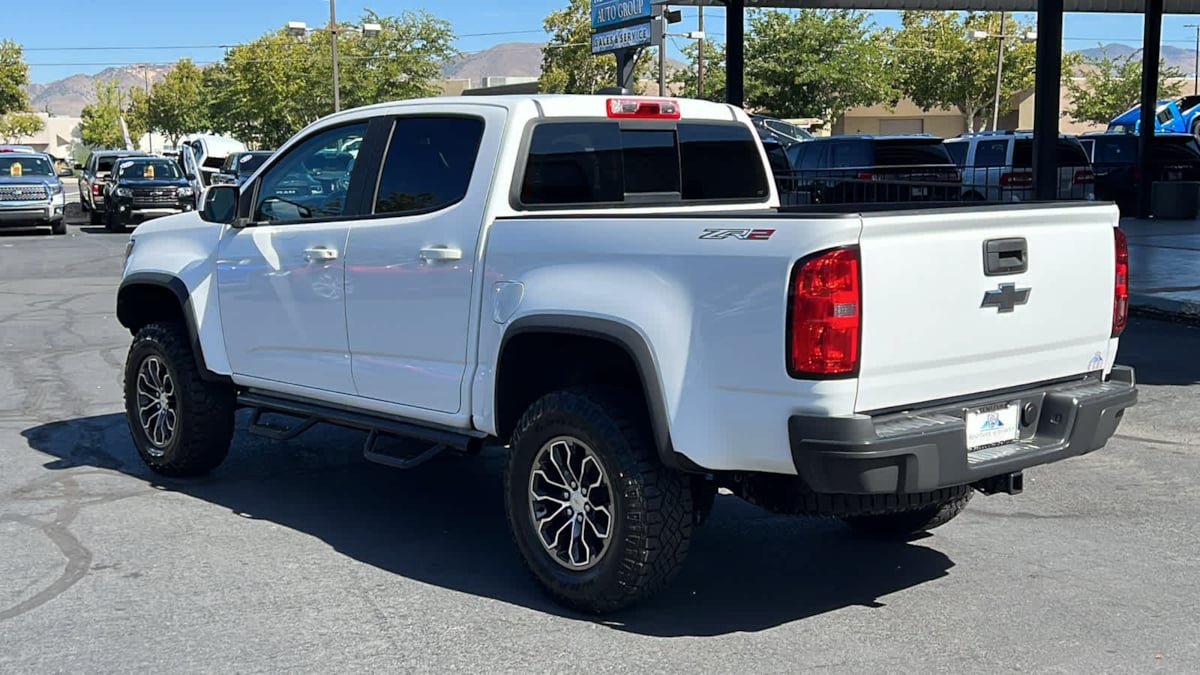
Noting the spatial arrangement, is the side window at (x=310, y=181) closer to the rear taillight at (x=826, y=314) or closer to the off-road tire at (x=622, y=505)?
the off-road tire at (x=622, y=505)

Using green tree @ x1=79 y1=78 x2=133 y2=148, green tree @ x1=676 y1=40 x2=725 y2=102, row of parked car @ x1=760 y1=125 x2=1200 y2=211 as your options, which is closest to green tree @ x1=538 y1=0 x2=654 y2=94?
green tree @ x1=676 y1=40 x2=725 y2=102

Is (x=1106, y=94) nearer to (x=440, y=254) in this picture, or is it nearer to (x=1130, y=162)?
(x=1130, y=162)

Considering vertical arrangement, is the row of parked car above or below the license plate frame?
above

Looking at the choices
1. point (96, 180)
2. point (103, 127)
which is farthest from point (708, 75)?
point (103, 127)

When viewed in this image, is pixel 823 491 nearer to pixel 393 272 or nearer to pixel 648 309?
pixel 648 309

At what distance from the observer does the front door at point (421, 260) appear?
18.3 feet

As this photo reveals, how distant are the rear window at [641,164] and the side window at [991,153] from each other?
1937 cm

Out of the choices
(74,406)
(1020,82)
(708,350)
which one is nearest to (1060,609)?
(708,350)

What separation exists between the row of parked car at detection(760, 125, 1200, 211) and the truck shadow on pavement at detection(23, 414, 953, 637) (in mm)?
10327

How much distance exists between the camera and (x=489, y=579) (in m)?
5.58

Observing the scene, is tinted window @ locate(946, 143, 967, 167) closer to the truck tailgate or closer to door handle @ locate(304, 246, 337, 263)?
door handle @ locate(304, 246, 337, 263)

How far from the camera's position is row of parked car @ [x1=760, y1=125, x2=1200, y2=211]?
18.2 m

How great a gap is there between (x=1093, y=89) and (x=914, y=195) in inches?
2594

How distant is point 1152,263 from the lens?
16875 mm
